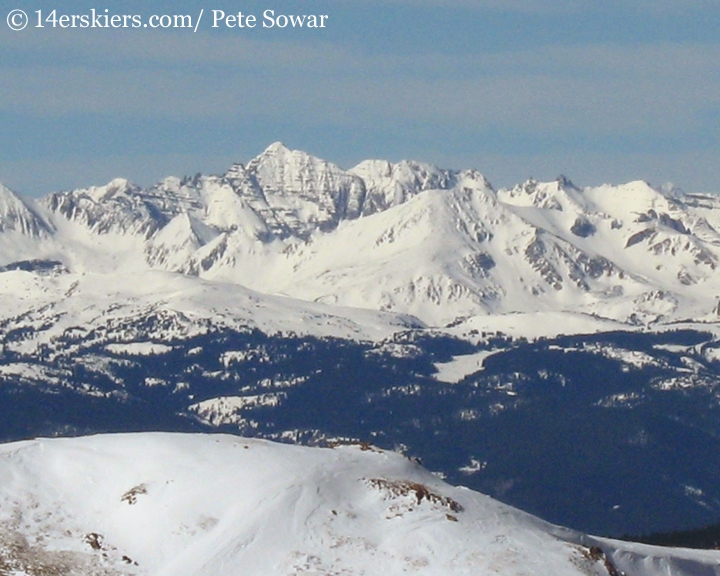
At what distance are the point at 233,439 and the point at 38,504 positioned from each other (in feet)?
37.6

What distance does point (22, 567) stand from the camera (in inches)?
3056

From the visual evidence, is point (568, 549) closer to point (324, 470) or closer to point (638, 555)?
point (638, 555)

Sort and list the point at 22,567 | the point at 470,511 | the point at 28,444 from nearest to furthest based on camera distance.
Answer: the point at 22,567, the point at 470,511, the point at 28,444

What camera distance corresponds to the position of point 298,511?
268 ft

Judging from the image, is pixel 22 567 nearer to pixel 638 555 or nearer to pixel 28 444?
pixel 28 444

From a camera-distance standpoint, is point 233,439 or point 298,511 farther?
point 233,439

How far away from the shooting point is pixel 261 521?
265ft

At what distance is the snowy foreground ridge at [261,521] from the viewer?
78.7m

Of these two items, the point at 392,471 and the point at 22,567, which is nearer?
the point at 22,567

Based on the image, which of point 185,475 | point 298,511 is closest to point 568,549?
point 298,511

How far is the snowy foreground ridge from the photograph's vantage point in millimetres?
78688

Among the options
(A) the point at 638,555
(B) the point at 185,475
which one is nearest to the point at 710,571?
(A) the point at 638,555

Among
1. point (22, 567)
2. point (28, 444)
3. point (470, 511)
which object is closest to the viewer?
point (22, 567)

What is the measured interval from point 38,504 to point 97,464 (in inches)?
175
